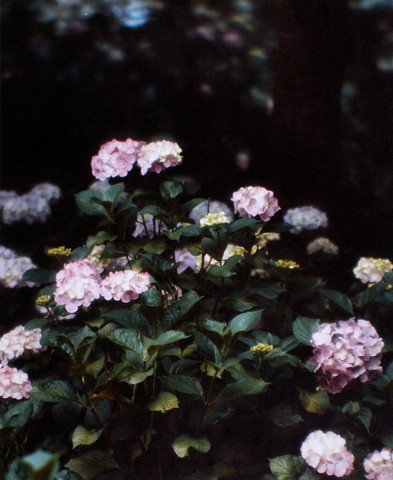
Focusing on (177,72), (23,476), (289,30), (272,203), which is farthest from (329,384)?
(177,72)

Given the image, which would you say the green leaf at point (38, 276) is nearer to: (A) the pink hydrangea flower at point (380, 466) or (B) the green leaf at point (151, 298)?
(B) the green leaf at point (151, 298)

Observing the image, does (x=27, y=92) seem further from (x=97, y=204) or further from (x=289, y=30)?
(x=97, y=204)

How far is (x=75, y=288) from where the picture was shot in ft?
4.77

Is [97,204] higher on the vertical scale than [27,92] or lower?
higher

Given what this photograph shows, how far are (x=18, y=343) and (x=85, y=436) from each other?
37 centimetres

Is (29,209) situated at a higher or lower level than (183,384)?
lower

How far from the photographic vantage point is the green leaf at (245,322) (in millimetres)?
1363

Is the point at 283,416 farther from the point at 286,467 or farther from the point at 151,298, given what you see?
the point at 151,298

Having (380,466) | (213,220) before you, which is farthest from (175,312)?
(380,466)

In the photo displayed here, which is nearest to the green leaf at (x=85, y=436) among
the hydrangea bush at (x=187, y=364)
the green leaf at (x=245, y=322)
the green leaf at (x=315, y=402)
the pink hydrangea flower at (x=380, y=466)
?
the hydrangea bush at (x=187, y=364)

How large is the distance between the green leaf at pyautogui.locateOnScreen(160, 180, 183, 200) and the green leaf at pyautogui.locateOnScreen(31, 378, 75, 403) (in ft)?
1.82

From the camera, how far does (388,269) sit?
1904mm

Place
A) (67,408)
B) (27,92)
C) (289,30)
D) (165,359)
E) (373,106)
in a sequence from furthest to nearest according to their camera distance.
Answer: (373,106), (27,92), (289,30), (67,408), (165,359)

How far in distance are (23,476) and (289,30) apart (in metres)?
2.26
